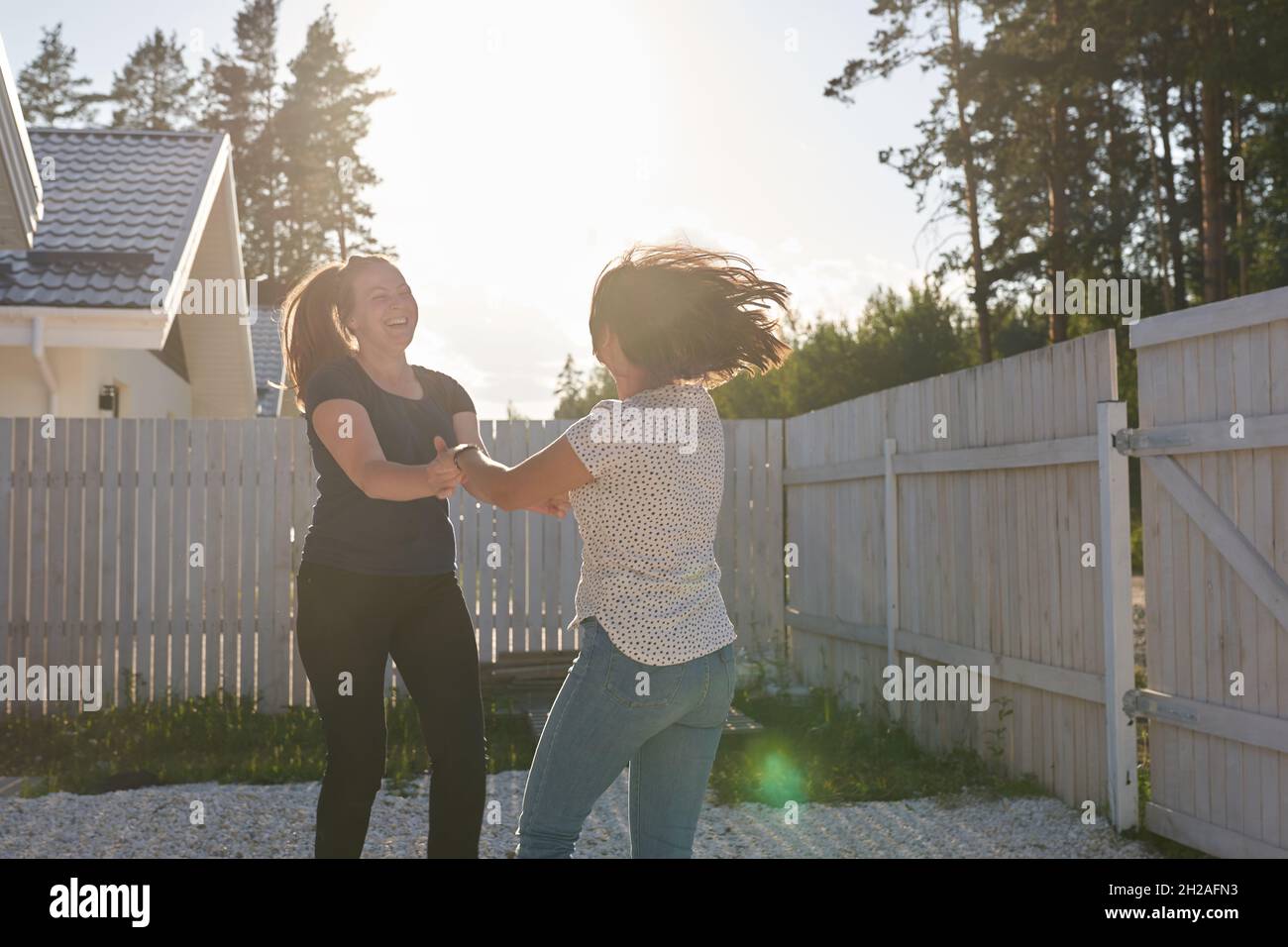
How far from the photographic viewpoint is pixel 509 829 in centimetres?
522

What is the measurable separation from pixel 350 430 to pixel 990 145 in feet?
75.5

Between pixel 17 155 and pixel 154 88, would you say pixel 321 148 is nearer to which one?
pixel 154 88

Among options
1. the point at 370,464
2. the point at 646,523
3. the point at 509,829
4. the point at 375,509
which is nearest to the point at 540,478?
the point at 646,523

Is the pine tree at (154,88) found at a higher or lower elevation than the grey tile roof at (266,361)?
higher

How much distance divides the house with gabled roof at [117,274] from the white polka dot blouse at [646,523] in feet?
16.3

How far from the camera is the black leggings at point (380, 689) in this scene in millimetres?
3064

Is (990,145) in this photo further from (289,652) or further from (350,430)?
(350,430)

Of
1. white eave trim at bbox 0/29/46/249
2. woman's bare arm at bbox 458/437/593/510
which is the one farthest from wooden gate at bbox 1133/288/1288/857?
white eave trim at bbox 0/29/46/249

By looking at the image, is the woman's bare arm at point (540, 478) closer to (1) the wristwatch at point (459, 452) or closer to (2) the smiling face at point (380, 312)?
(1) the wristwatch at point (459, 452)

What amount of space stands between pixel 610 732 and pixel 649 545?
0.39 meters

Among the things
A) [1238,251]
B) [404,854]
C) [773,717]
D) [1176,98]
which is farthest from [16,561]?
[1176,98]

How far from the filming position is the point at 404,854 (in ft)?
15.9

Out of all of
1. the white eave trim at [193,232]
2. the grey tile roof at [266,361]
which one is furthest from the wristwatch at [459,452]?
the grey tile roof at [266,361]

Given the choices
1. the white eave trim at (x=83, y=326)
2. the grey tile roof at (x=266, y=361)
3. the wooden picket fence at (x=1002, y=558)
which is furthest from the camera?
the grey tile roof at (x=266, y=361)
